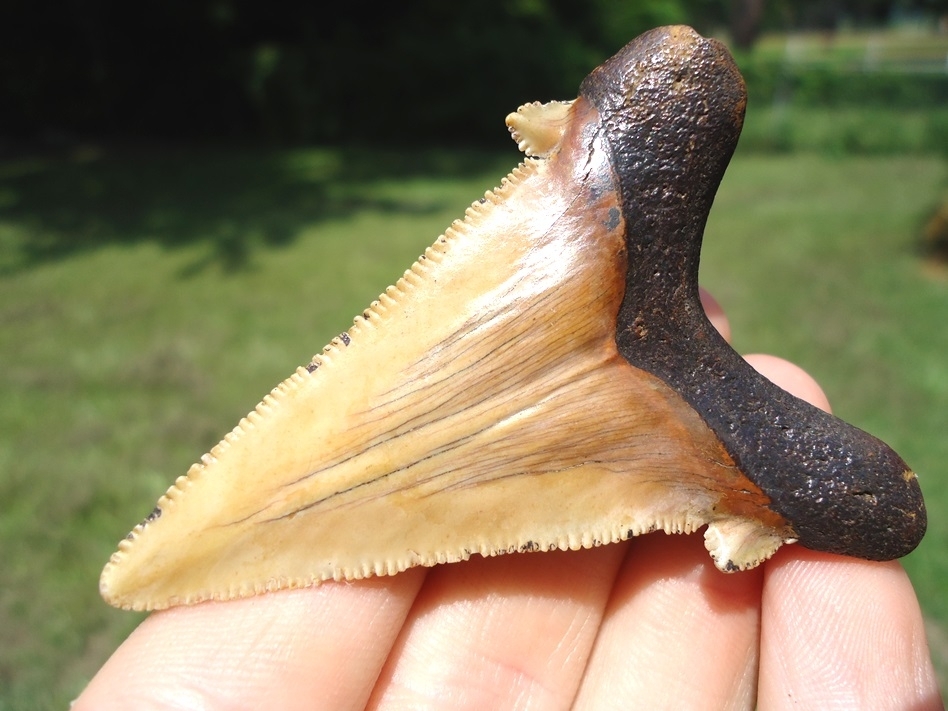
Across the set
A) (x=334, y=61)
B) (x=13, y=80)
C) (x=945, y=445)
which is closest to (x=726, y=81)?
(x=945, y=445)

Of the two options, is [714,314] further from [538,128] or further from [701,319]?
[538,128]

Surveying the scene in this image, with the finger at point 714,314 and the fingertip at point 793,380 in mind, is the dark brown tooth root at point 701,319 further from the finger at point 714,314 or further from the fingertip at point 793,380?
the finger at point 714,314

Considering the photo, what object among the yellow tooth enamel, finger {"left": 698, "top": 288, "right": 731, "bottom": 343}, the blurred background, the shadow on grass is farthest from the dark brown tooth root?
the shadow on grass

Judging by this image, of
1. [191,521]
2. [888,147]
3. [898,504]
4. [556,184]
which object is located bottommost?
[888,147]

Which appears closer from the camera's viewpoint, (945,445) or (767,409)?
(767,409)

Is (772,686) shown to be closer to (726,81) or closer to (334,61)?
(726,81)

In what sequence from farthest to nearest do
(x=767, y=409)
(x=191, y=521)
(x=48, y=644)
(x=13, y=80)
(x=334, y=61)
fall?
(x=334, y=61), (x=13, y=80), (x=48, y=644), (x=767, y=409), (x=191, y=521)

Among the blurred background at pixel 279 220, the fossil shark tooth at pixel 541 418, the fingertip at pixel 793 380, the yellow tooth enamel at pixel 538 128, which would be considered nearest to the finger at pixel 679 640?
the fossil shark tooth at pixel 541 418
